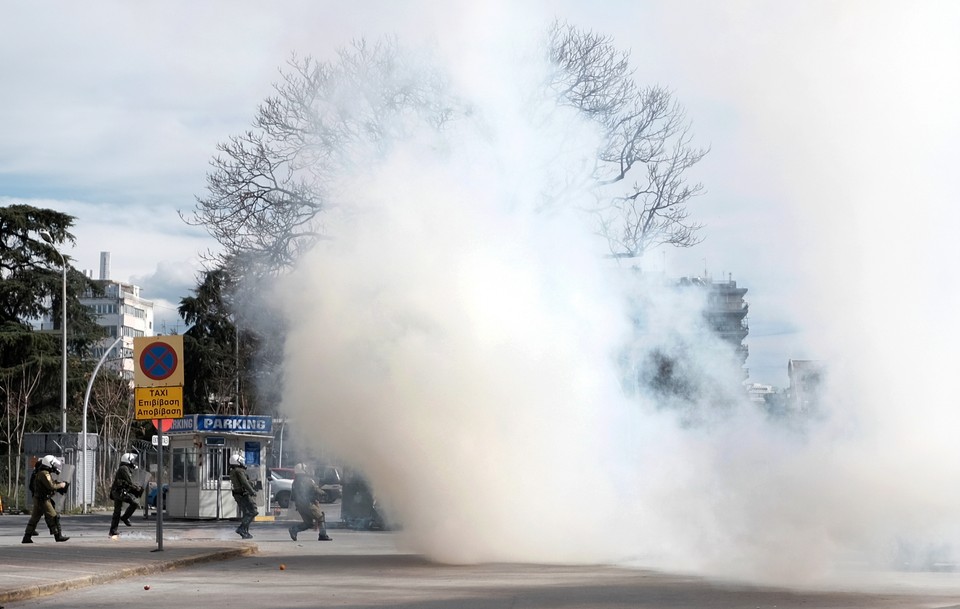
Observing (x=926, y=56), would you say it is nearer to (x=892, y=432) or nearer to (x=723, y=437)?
(x=892, y=432)

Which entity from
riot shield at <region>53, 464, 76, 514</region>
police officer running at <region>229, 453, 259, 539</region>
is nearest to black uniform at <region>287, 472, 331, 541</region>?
police officer running at <region>229, 453, 259, 539</region>

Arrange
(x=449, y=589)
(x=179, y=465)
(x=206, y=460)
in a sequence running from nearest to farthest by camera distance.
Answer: (x=449, y=589)
(x=206, y=460)
(x=179, y=465)

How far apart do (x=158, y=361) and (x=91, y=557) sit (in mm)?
2995

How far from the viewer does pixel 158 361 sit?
18609mm

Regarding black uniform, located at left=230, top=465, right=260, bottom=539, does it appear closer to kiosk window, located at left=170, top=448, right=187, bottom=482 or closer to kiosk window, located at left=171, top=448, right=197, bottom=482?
kiosk window, located at left=171, top=448, right=197, bottom=482

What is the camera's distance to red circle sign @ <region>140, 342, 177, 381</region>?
61.0ft

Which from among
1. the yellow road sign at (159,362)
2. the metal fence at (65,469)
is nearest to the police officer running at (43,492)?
the yellow road sign at (159,362)

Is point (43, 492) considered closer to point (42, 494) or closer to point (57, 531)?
point (42, 494)

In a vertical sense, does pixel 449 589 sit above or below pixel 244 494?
below

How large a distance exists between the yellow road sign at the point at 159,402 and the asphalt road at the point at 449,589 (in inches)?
84.0

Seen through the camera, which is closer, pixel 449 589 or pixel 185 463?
pixel 449 589

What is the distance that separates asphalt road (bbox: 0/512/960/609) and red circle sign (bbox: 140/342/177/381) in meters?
2.71

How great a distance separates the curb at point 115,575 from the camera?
513 inches

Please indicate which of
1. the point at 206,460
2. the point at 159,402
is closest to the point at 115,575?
the point at 159,402
